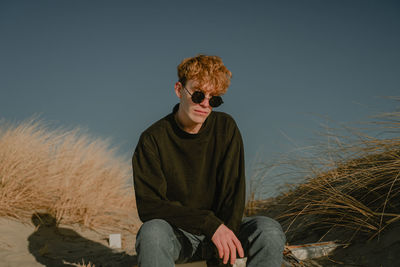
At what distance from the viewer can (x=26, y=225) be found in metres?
4.13

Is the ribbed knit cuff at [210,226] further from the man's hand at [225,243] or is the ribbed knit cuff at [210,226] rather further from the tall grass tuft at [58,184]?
the tall grass tuft at [58,184]

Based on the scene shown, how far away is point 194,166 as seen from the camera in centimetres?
219

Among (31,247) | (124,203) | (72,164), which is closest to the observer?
(31,247)

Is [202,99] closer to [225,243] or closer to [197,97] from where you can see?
[197,97]

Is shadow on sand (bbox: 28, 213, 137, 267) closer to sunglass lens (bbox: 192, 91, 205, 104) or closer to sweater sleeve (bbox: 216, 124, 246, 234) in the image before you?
sweater sleeve (bbox: 216, 124, 246, 234)

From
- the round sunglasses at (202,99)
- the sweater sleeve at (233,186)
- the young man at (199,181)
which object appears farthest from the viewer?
the round sunglasses at (202,99)

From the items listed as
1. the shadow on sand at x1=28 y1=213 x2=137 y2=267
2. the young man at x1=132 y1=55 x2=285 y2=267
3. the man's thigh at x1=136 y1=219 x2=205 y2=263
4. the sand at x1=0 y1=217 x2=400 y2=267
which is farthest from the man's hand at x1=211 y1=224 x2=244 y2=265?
the shadow on sand at x1=28 y1=213 x2=137 y2=267

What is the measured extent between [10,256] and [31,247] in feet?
1.44

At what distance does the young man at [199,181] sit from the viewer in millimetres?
1804

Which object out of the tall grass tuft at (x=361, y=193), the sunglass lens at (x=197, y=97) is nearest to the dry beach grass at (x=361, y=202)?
the tall grass tuft at (x=361, y=193)

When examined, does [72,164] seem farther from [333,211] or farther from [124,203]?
[333,211]

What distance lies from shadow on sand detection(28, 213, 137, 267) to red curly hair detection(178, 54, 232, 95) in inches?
90.7

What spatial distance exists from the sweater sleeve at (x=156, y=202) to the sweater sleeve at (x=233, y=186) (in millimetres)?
157

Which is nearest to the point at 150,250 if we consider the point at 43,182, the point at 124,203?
the point at 43,182
